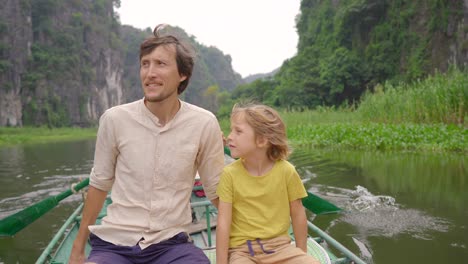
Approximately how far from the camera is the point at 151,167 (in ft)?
4.89

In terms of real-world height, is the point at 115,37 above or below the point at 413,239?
above

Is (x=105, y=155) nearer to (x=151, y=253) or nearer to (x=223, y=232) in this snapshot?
(x=151, y=253)

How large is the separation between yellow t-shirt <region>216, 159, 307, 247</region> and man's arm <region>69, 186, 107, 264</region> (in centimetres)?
48

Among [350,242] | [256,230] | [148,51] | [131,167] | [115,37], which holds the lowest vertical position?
[350,242]

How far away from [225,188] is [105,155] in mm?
474

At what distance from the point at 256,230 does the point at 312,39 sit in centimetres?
2714

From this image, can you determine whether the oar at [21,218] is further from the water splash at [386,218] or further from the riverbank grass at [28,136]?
the riverbank grass at [28,136]

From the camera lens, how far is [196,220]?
2740mm

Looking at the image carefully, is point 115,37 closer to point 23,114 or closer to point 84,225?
point 23,114

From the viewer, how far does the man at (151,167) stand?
146 cm

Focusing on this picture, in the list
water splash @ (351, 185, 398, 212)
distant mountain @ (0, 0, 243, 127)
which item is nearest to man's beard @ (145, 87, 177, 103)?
water splash @ (351, 185, 398, 212)

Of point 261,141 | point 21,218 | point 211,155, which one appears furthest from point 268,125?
point 21,218

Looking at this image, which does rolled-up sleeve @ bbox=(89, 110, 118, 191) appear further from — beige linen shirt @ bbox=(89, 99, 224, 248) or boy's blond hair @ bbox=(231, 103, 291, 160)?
boy's blond hair @ bbox=(231, 103, 291, 160)

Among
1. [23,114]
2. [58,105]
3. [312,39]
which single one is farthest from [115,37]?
[312,39]
